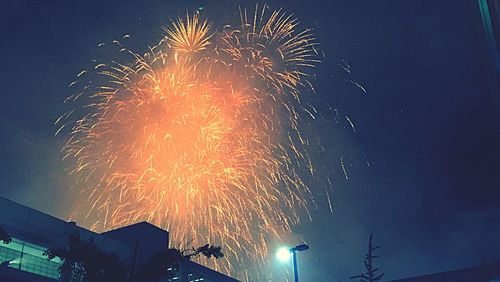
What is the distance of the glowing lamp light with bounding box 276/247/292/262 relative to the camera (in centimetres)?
2386

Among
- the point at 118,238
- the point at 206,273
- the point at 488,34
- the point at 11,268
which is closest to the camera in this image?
the point at 488,34

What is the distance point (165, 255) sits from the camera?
2150cm

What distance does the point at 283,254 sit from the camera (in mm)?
23938

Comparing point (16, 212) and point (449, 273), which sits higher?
point (16, 212)

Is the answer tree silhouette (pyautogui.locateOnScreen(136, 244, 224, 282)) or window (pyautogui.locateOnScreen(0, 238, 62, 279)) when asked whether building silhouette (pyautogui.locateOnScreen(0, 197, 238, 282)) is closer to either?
window (pyautogui.locateOnScreen(0, 238, 62, 279))

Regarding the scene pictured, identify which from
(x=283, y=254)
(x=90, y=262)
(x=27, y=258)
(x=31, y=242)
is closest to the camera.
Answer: (x=90, y=262)

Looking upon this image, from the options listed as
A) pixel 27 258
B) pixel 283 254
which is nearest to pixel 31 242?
pixel 27 258

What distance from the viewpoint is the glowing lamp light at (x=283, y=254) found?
23.9 metres

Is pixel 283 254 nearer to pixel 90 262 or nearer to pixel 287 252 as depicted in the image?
pixel 287 252

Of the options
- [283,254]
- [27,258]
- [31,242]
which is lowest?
[283,254]

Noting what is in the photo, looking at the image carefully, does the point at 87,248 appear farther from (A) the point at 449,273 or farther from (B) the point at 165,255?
(A) the point at 449,273

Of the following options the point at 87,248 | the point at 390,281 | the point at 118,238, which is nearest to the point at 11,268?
the point at 87,248

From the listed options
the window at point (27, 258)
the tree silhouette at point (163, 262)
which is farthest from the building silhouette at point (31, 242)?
the tree silhouette at point (163, 262)

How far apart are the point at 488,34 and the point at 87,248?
18.7m
